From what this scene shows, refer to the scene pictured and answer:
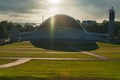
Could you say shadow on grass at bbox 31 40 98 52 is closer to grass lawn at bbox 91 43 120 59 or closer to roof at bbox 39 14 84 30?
grass lawn at bbox 91 43 120 59

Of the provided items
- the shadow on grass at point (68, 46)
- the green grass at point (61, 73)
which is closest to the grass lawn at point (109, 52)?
the shadow on grass at point (68, 46)

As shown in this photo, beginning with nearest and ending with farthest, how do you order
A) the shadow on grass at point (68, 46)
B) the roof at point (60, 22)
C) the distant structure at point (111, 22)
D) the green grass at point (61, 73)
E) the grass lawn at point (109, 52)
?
the green grass at point (61, 73) → the grass lawn at point (109, 52) → the shadow on grass at point (68, 46) → the roof at point (60, 22) → the distant structure at point (111, 22)

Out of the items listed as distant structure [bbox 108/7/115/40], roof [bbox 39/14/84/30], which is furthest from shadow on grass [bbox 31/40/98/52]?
distant structure [bbox 108/7/115/40]

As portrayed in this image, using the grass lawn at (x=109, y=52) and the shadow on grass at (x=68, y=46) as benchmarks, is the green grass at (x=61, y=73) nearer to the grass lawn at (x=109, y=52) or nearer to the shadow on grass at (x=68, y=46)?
the grass lawn at (x=109, y=52)

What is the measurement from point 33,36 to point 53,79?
9290cm

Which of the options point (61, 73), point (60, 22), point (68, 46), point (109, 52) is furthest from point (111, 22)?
point (61, 73)

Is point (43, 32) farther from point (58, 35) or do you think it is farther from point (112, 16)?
point (112, 16)

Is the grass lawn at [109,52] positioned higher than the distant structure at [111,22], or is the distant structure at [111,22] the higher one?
the distant structure at [111,22]

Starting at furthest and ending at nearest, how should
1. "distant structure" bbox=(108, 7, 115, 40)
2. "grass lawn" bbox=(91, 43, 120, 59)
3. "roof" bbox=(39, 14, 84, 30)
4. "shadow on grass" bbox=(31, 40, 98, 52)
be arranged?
"distant structure" bbox=(108, 7, 115, 40) < "roof" bbox=(39, 14, 84, 30) < "shadow on grass" bbox=(31, 40, 98, 52) < "grass lawn" bbox=(91, 43, 120, 59)

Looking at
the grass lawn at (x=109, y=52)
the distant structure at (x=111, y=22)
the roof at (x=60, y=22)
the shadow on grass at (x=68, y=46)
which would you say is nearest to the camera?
the grass lawn at (x=109, y=52)

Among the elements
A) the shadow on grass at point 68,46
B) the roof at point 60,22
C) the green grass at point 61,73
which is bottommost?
the shadow on grass at point 68,46

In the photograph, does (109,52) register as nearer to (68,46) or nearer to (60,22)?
(68,46)

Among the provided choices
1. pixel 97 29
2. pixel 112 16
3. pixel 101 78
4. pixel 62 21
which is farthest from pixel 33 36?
pixel 101 78

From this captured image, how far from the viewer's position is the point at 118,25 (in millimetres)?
168625
